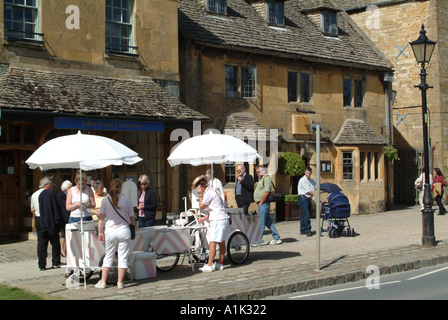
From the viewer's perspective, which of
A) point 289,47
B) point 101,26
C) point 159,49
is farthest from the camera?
point 289,47

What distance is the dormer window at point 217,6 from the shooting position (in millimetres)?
21297

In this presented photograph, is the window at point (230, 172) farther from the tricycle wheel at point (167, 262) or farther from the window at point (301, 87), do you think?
the tricycle wheel at point (167, 262)

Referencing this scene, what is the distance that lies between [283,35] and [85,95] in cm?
1030

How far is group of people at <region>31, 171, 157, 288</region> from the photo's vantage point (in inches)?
343

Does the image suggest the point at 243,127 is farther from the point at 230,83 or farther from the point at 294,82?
the point at 294,82

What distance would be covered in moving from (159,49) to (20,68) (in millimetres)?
4409

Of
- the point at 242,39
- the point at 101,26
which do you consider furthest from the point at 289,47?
the point at 101,26

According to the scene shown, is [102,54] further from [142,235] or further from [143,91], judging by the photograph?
[142,235]

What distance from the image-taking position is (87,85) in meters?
15.3

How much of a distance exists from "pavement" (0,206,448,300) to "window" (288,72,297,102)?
26.9 feet

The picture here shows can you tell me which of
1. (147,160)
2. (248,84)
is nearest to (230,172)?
(248,84)

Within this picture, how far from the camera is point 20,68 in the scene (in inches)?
571

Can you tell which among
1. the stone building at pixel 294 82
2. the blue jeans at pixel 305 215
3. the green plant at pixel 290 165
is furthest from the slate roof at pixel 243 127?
the blue jeans at pixel 305 215

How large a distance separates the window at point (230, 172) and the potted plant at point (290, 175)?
189 cm
